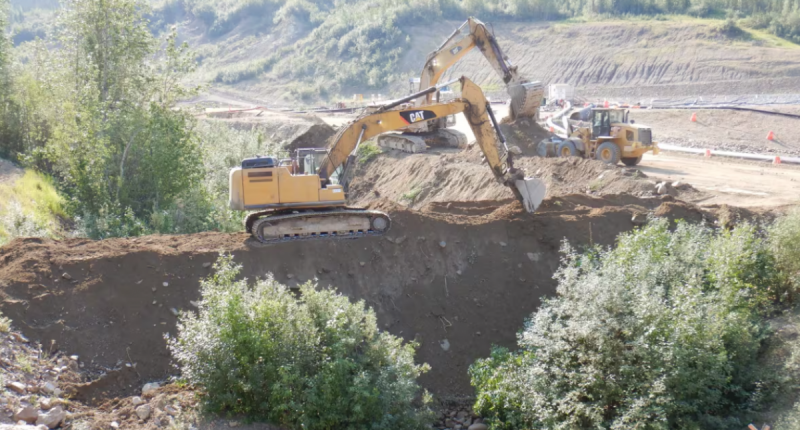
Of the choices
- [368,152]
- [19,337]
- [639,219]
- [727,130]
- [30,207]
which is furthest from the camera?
[727,130]

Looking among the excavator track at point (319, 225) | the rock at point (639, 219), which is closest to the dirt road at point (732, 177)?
the rock at point (639, 219)

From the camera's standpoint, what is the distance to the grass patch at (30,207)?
50.5 ft

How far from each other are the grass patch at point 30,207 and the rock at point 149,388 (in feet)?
21.3

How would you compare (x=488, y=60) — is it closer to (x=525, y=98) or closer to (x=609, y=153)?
(x=525, y=98)

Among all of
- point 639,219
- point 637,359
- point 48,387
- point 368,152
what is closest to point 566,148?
point 368,152

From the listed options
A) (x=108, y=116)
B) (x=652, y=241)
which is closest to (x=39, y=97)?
(x=108, y=116)

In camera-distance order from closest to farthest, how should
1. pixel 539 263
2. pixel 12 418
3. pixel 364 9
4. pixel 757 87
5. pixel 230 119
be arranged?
pixel 12 418 → pixel 539 263 → pixel 230 119 → pixel 757 87 → pixel 364 9

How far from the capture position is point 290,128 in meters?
32.8

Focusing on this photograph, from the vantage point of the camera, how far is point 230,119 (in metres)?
36.3

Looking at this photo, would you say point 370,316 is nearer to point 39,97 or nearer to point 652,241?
point 652,241

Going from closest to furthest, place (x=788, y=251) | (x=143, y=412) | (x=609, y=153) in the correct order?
(x=143, y=412) → (x=788, y=251) → (x=609, y=153)

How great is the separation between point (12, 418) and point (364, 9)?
71.8 m

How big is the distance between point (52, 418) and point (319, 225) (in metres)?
5.99

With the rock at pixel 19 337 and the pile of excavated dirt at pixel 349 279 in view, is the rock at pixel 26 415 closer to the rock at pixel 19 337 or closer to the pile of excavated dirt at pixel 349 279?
the pile of excavated dirt at pixel 349 279
